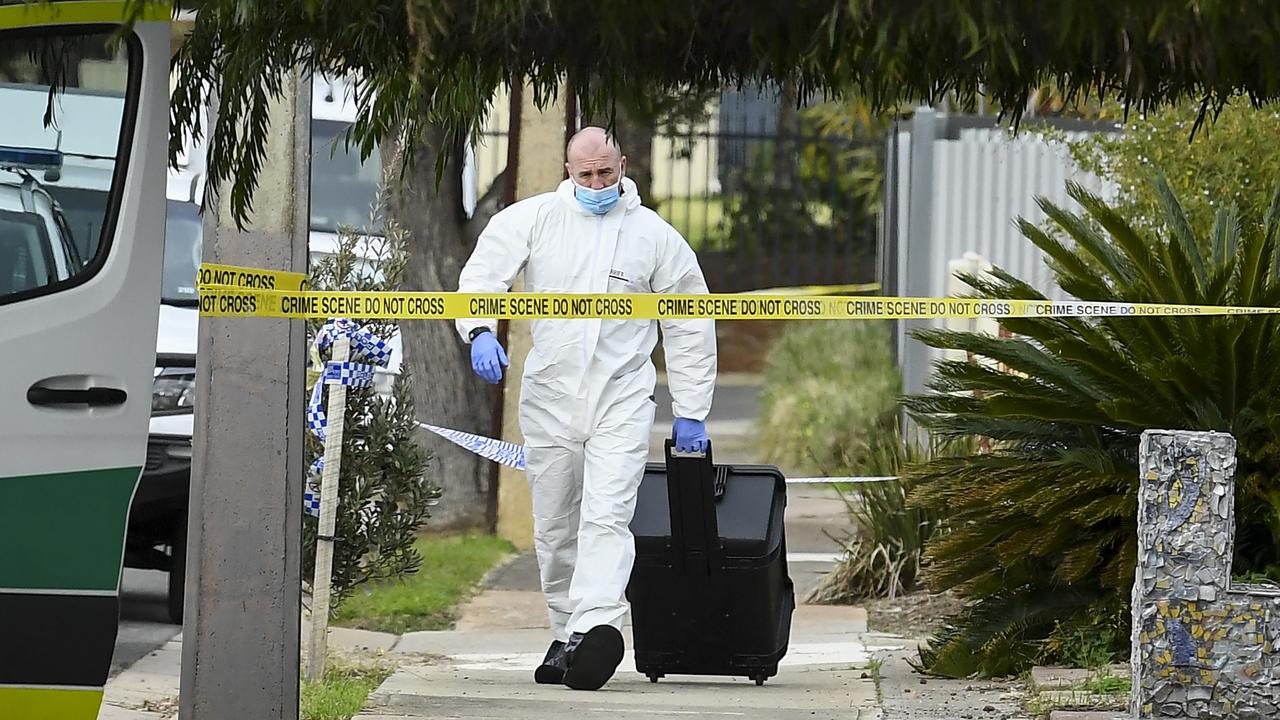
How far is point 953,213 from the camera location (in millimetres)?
11344

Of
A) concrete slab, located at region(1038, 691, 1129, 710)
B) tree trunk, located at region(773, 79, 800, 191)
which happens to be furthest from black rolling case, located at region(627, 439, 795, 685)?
tree trunk, located at region(773, 79, 800, 191)

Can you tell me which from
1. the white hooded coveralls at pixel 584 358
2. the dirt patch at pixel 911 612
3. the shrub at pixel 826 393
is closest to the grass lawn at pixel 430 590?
the white hooded coveralls at pixel 584 358

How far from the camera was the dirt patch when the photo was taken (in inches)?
303

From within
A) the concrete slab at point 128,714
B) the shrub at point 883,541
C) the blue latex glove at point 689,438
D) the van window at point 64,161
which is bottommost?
the concrete slab at point 128,714

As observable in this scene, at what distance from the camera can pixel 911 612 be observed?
802 cm

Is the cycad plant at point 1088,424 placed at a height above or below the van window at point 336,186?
below

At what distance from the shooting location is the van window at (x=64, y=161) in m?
3.76

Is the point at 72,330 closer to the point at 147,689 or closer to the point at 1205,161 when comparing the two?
the point at 147,689

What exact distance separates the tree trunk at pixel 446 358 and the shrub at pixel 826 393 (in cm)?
216

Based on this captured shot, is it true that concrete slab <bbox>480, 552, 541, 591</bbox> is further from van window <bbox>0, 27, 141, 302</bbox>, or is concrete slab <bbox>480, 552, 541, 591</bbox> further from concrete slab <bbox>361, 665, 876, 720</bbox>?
van window <bbox>0, 27, 141, 302</bbox>

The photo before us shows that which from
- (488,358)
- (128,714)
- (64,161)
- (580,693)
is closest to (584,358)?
(488,358)

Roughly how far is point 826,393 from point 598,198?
6.62 meters

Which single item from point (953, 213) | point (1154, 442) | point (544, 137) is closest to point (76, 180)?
point (1154, 442)

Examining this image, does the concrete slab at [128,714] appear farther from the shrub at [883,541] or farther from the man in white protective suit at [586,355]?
the shrub at [883,541]
